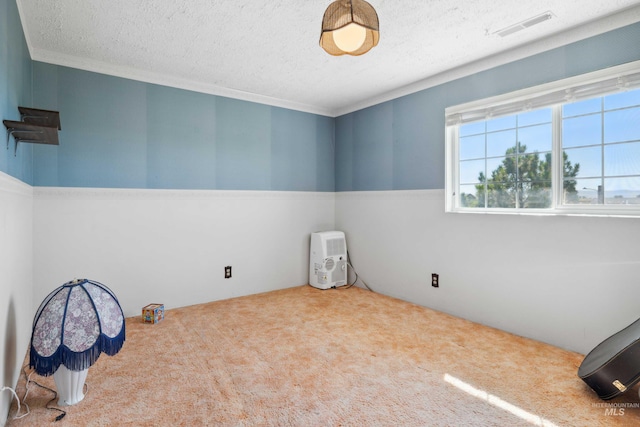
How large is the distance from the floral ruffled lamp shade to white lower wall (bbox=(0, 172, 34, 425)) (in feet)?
0.48

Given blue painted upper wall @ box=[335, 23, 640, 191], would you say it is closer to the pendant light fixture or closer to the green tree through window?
the green tree through window

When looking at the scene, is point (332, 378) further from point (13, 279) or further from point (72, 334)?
point (13, 279)

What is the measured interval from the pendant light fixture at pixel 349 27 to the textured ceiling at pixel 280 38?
67 cm

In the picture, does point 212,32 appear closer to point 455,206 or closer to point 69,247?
point 69,247

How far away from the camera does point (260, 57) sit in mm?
2859

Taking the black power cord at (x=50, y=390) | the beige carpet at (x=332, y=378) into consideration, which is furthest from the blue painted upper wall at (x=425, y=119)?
the black power cord at (x=50, y=390)

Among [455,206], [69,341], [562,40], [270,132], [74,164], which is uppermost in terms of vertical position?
[562,40]

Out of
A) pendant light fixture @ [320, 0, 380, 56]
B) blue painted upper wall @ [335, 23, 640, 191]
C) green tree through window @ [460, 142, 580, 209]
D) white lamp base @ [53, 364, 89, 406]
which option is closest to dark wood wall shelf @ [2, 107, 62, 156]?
white lamp base @ [53, 364, 89, 406]

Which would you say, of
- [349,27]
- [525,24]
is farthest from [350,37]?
[525,24]

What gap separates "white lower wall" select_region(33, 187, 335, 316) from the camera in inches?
113

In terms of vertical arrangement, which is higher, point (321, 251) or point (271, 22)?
point (271, 22)

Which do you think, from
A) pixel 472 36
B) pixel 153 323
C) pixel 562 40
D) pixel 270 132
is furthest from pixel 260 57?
pixel 153 323

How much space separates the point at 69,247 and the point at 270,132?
88.9 inches

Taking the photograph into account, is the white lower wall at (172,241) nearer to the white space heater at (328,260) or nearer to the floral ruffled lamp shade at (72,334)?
the white space heater at (328,260)
